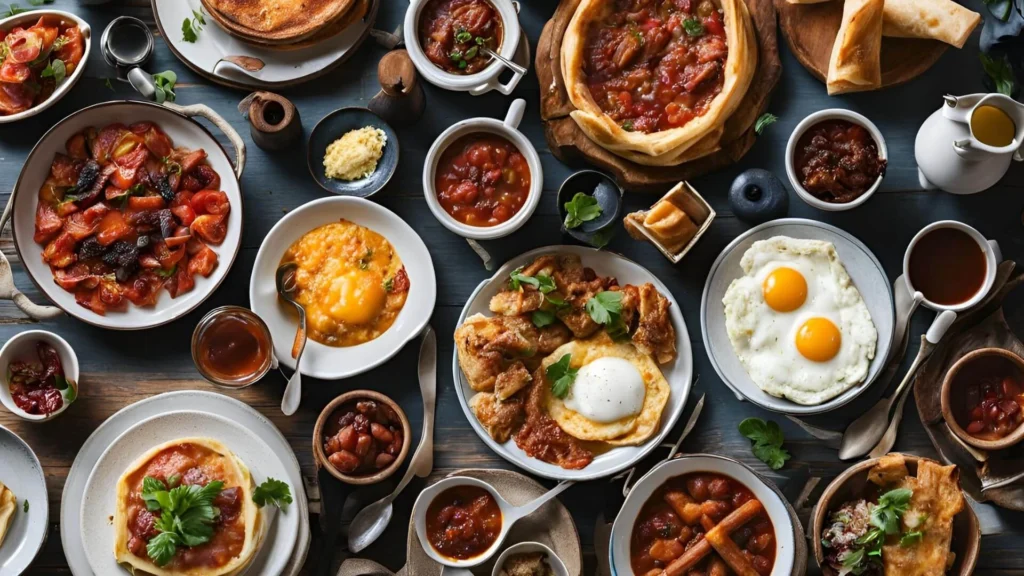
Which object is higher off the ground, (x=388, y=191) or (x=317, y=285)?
(x=388, y=191)

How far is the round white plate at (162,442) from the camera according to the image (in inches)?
207

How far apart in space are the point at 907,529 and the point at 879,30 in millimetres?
2762

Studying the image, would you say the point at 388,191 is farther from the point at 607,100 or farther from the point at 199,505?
the point at 199,505

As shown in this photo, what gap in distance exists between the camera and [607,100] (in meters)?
5.45

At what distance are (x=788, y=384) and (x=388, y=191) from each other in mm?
2662

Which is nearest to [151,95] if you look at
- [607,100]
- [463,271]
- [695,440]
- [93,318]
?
[93,318]

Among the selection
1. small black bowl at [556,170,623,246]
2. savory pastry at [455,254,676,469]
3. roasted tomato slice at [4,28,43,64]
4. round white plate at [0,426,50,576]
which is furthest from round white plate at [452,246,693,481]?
roasted tomato slice at [4,28,43,64]

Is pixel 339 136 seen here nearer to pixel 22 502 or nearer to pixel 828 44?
pixel 22 502

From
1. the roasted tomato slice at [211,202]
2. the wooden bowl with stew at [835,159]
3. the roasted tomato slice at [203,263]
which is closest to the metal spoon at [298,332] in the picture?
the roasted tomato slice at [203,263]

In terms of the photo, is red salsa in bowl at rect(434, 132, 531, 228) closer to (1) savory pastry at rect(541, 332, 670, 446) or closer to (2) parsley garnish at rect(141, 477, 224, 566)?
(1) savory pastry at rect(541, 332, 670, 446)

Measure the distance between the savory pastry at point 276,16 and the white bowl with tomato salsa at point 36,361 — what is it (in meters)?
2.13

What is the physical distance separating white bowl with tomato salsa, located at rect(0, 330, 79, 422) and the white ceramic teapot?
5081 mm

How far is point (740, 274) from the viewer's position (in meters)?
5.50

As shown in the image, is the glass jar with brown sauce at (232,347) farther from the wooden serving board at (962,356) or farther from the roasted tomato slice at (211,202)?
the wooden serving board at (962,356)
